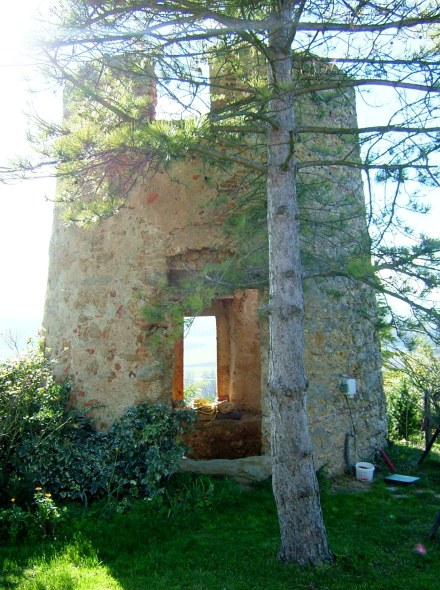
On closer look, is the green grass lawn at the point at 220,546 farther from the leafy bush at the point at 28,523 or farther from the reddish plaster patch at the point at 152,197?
Answer: the reddish plaster patch at the point at 152,197

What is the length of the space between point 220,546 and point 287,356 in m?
1.86

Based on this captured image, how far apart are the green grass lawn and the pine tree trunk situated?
0.97ft

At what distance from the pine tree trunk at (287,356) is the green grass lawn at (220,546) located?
0.97 feet

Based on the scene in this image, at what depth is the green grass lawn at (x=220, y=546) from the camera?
13.3 ft

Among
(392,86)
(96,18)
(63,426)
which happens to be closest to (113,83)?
(96,18)

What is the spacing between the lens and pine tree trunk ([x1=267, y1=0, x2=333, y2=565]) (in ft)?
14.0

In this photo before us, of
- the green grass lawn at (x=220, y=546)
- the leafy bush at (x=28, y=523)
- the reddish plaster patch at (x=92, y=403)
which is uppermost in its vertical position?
the reddish plaster patch at (x=92, y=403)

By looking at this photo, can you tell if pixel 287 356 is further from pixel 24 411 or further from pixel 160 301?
pixel 24 411

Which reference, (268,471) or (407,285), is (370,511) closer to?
(268,471)

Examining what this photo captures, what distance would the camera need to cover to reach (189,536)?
5039 mm

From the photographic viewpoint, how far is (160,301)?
6465 millimetres

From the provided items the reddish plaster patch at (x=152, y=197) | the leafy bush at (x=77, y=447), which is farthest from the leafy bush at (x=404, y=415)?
the reddish plaster patch at (x=152, y=197)

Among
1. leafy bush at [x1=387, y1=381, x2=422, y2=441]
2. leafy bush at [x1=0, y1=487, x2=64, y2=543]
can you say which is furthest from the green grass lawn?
leafy bush at [x1=387, y1=381, x2=422, y2=441]

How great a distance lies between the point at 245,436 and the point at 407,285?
5.04 metres
